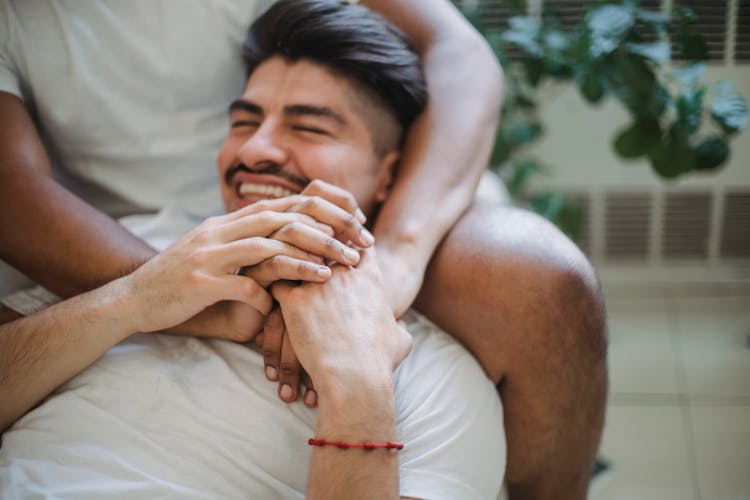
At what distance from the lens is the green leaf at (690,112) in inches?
72.7

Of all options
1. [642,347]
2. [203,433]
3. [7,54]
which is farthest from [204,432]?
[642,347]

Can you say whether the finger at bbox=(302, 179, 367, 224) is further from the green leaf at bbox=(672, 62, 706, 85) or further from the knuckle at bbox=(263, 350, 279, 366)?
the green leaf at bbox=(672, 62, 706, 85)

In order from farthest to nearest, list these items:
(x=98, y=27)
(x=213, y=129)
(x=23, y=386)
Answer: (x=213, y=129) → (x=98, y=27) → (x=23, y=386)

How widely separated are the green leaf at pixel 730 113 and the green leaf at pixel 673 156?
9 centimetres

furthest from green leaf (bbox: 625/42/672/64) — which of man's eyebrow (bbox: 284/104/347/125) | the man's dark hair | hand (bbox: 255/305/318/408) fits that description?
hand (bbox: 255/305/318/408)

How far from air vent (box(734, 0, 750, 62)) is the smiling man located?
5.17 feet

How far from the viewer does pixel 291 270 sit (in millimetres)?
1106

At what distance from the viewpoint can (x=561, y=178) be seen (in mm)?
2477

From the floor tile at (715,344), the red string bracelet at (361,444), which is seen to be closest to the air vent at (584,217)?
the floor tile at (715,344)

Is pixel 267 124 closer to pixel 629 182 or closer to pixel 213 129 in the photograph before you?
pixel 213 129

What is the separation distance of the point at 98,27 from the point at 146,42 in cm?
10

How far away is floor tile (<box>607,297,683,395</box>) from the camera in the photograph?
85.9 inches

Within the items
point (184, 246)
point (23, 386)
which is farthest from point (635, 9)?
point (23, 386)

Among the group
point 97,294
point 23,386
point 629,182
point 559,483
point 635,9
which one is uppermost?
point 635,9
